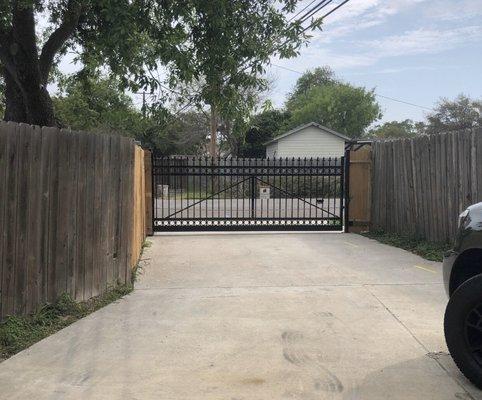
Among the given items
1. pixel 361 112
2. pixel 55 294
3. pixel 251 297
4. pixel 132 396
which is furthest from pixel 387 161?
pixel 361 112

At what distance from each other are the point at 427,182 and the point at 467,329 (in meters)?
6.32

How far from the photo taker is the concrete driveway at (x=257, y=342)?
12.9 ft

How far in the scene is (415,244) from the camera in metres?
9.85

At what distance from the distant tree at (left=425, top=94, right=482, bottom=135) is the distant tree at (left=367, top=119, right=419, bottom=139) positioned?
3138mm

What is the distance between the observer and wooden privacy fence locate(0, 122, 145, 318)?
4945 mm

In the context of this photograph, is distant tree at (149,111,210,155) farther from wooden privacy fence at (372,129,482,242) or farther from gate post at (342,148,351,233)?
wooden privacy fence at (372,129,482,242)

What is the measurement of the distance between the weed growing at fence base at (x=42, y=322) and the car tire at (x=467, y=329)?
141 inches

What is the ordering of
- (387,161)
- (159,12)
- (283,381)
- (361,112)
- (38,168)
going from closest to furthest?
(283,381) → (38,168) → (159,12) → (387,161) → (361,112)

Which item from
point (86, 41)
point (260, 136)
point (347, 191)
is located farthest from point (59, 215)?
point (260, 136)

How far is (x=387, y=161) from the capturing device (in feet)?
37.7

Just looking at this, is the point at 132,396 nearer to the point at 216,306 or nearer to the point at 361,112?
the point at 216,306

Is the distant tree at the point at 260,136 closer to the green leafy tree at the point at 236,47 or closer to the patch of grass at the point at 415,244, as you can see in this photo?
the patch of grass at the point at 415,244

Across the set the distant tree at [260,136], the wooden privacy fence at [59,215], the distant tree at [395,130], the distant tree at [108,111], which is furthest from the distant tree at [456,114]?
the wooden privacy fence at [59,215]

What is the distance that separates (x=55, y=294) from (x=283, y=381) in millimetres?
2782
